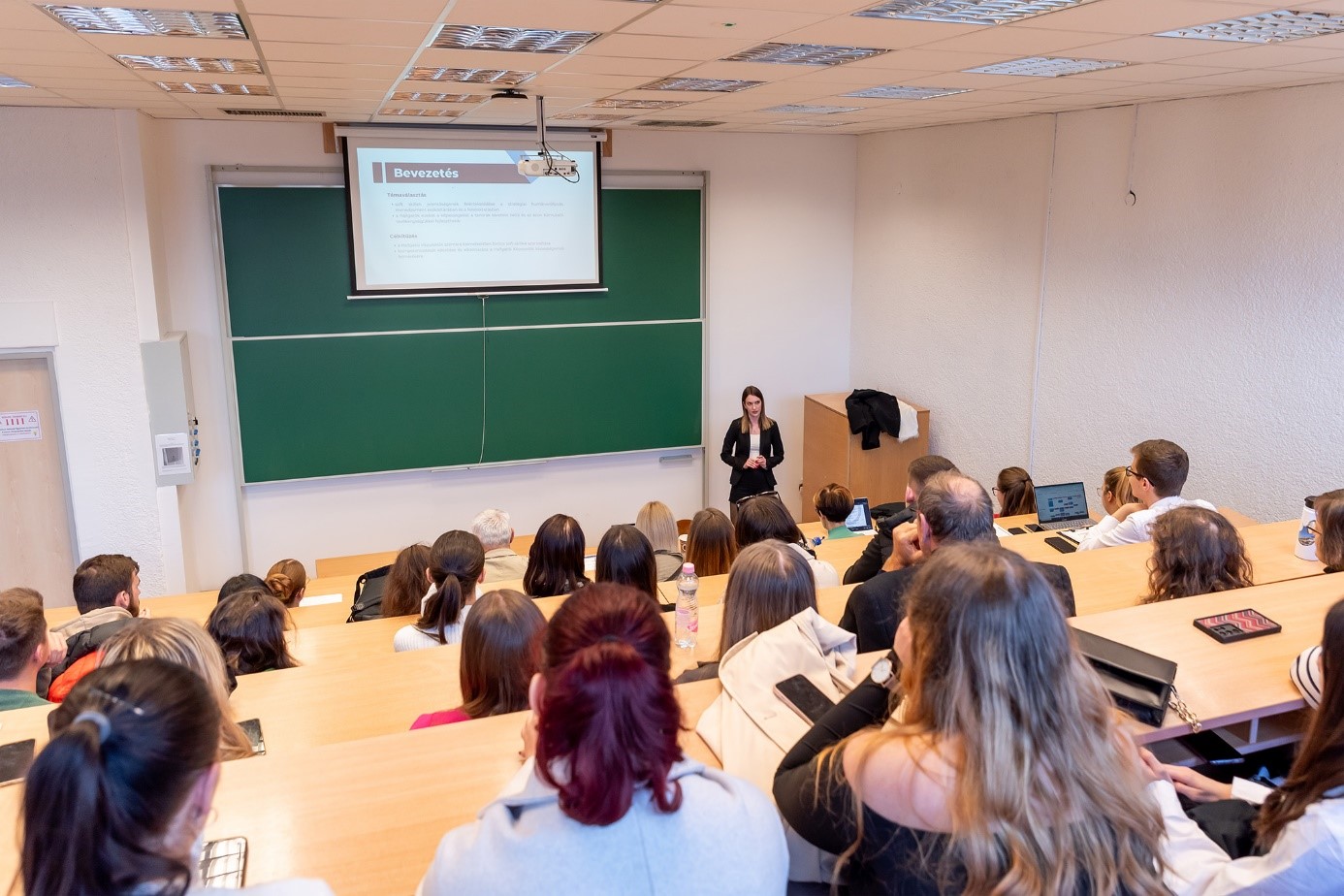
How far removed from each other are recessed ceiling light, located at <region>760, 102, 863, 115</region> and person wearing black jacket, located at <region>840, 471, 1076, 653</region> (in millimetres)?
3173

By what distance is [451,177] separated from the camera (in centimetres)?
651

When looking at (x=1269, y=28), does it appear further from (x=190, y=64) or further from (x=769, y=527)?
(x=190, y=64)

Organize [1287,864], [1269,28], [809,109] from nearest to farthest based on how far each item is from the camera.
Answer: [1287,864]
[1269,28]
[809,109]

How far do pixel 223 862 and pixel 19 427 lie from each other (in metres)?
4.86

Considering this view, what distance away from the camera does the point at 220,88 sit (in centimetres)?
445

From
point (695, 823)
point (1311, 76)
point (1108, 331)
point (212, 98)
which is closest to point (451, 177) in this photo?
point (212, 98)

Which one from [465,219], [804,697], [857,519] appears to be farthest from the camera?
[465,219]

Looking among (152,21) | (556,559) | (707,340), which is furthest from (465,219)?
(152,21)

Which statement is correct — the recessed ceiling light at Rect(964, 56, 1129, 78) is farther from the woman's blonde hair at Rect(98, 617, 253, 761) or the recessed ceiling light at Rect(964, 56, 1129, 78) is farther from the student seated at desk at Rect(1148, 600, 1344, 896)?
the woman's blonde hair at Rect(98, 617, 253, 761)

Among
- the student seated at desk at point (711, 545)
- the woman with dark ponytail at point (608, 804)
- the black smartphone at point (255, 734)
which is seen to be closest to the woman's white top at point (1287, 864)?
the woman with dark ponytail at point (608, 804)

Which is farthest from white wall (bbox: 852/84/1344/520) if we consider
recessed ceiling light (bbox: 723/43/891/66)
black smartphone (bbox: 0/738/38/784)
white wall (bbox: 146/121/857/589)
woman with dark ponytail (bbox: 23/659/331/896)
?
black smartphone (bbox: 0/738/38/784)

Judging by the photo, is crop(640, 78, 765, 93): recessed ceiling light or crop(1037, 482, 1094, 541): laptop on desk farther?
crop(1037, 482, 1094, 541): laptop on desk

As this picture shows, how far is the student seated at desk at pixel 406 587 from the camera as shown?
392 cm

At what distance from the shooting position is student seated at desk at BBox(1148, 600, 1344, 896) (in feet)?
5.39
